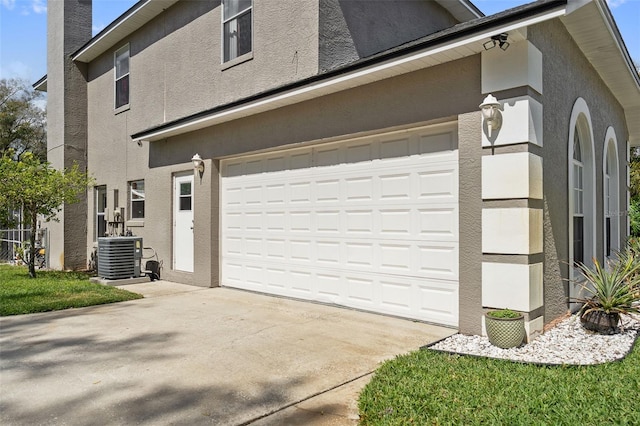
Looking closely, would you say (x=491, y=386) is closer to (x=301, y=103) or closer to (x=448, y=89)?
(x=448, y=89)

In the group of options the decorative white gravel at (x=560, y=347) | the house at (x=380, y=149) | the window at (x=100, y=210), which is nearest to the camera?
the decorative white gravel at (x=560, y=347)

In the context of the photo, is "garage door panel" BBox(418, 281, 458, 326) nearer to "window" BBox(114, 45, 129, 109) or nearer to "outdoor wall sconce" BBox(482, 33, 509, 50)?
"outdoor wall sconce" BBox(482, 33, 509, 50)

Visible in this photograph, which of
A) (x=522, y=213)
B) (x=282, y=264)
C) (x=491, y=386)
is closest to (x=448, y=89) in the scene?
(x=522, y=213)

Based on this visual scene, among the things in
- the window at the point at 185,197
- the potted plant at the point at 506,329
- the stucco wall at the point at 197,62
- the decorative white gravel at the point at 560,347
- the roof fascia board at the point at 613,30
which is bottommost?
the decorative white gravel at the point at 560,347

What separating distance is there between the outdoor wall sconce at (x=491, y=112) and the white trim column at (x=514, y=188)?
72 millimetres

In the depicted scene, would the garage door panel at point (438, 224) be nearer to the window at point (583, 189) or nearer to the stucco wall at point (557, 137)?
the stucco wall at point (557, 137)

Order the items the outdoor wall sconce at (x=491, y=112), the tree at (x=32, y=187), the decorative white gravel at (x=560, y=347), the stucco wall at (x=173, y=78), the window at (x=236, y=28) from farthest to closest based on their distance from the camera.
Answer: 1. the tree at (x=32, y=187)
2. the window at (x=236, y=28)
3. the stucco wall at (x=173, y=78)
4. the outdoor wall sconce at (x=491, y=112)
5. the decorative white gravel at (x=560, y=347)

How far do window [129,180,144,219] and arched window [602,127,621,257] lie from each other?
11.2 metres

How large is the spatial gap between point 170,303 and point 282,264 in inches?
82.1

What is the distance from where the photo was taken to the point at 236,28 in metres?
9.62

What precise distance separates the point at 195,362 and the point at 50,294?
17.8 ft

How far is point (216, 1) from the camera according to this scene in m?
10.0

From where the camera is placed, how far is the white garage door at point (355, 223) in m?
6.18

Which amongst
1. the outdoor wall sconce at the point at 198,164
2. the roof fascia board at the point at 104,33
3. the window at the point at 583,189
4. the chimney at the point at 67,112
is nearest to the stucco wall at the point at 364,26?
the outdoor wall sconce at the point at 198,164
